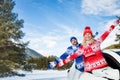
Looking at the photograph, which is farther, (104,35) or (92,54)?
(104,35)

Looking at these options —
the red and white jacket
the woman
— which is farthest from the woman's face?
the red and white jacket

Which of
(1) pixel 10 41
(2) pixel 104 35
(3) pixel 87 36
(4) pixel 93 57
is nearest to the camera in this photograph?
(4) pixel 93 57

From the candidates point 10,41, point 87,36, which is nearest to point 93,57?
point 87,36

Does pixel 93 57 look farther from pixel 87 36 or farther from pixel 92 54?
pixel 87 36

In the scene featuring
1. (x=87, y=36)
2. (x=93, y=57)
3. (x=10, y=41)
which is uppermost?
(x=10, y=41)

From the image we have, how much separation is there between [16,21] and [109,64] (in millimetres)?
22594

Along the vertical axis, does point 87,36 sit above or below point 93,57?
above

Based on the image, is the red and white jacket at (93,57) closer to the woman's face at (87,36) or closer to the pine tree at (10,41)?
the woman's face at (87,36)

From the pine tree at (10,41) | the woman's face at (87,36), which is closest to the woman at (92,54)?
the woman's face at (87,36)

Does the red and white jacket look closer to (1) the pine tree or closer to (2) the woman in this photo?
(2) the woman

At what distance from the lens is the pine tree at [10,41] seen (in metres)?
26.4

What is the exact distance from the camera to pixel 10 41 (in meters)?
27.8

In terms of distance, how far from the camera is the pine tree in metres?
26.4

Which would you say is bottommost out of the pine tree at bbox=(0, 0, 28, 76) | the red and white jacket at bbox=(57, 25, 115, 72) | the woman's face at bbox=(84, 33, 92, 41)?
the red and white jacket at bbox=(57, 25, 115, 72)
